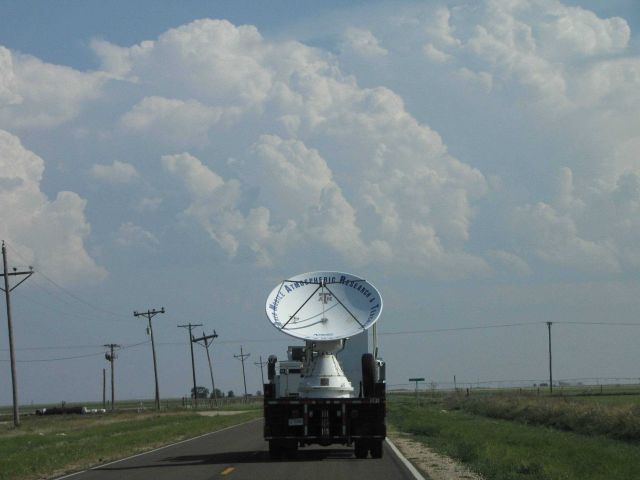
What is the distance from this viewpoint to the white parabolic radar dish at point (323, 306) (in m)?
28.2

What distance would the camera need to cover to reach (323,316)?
28.8 m

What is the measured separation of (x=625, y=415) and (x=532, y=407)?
743 inches

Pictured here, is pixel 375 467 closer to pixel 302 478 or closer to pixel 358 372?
pixel 302 478

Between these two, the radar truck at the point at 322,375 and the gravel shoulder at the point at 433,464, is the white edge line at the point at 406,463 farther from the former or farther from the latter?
the radar truck at the point at 322,375

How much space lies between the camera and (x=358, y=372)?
92.6 feet

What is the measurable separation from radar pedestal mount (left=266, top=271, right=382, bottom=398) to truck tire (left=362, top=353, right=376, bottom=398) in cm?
68

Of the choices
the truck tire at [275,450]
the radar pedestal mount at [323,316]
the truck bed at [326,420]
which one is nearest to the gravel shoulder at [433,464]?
the truck bed at [326,420]

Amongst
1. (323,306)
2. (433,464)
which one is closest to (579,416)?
(323,306)

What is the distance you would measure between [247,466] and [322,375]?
424 centimetres

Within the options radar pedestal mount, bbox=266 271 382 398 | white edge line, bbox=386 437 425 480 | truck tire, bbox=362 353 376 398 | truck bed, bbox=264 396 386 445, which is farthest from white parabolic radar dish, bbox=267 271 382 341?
white edge line, bbox=386 437 425 480

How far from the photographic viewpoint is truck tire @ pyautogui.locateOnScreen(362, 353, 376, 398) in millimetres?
26406

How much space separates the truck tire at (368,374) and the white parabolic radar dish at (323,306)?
1.37 m

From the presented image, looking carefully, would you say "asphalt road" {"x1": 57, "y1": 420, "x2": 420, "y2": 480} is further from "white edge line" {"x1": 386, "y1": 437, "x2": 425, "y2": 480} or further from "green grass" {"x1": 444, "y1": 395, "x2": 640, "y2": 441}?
"green grass" {"x1": 444, "y1": 395, "x2": 640, "y2": 441}

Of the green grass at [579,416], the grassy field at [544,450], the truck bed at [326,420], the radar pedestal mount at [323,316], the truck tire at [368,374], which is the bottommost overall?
the green grass at [579,416]
